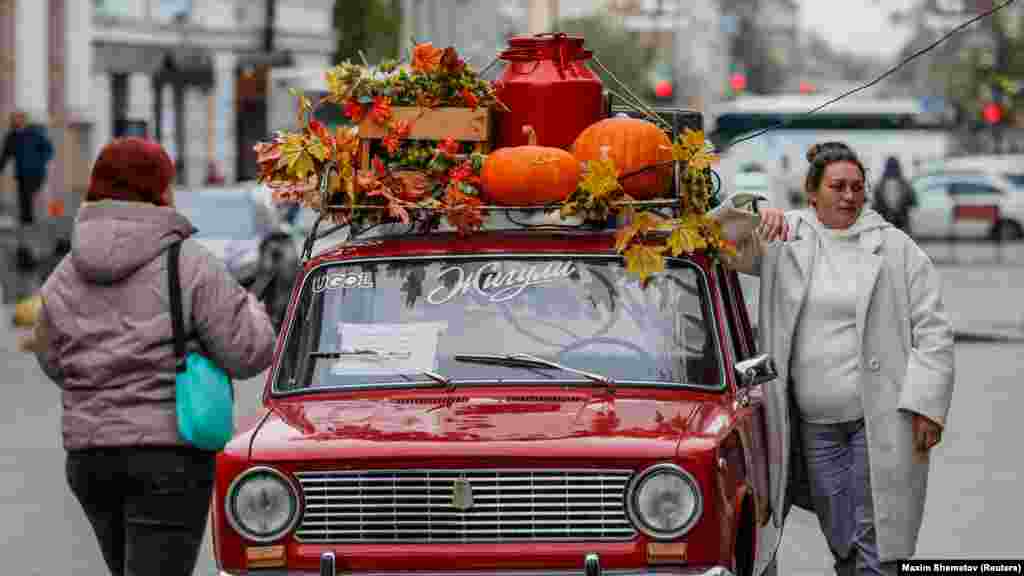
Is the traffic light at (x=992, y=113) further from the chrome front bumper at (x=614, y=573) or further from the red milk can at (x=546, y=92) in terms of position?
the chrome front bumper at (x=614, y=573)

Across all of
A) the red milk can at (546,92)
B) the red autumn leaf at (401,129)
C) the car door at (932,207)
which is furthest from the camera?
the car door at (932,207)

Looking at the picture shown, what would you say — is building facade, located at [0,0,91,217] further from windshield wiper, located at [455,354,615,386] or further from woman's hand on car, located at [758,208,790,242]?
windshield wiper, located at [455,354,615,386]

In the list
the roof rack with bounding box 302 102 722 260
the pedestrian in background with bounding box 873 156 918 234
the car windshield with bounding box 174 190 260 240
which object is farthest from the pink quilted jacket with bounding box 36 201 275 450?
the pedestrian in background with bounding box 873 156 918 234

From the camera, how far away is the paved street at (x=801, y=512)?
11031 mm

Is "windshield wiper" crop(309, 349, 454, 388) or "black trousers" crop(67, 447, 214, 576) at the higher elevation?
"windshield wiper" crop(309, 349, 454, 388)

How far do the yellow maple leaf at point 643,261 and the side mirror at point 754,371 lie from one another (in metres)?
0.41

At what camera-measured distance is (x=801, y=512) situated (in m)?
12.7

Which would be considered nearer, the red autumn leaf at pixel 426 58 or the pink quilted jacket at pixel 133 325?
the pink quilted jacket at pixel 133 325

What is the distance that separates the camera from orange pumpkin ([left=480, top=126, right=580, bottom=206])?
A: 7.82m

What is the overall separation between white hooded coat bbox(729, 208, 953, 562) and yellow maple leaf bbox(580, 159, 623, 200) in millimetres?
523

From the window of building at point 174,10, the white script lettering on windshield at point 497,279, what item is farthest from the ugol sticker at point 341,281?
the window of building at point 174,10

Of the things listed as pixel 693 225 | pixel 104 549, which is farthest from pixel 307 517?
pixel 693 225

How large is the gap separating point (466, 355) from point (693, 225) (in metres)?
0.90

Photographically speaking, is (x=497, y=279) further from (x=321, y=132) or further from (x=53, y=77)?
(x=53, y=77)
